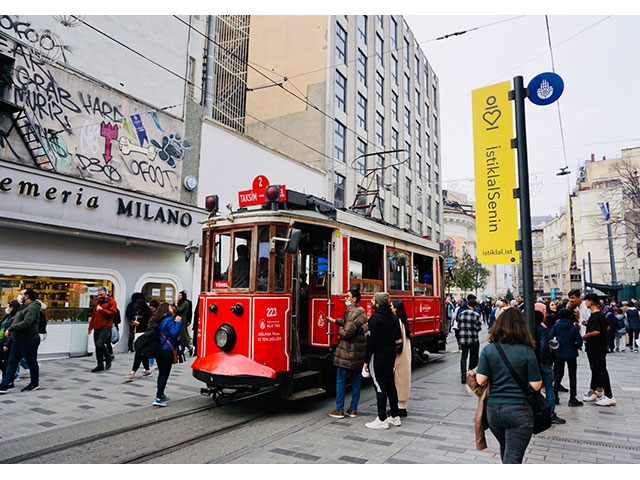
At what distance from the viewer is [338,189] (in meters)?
24.9

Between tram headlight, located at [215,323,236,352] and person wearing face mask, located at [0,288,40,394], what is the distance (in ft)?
12.7

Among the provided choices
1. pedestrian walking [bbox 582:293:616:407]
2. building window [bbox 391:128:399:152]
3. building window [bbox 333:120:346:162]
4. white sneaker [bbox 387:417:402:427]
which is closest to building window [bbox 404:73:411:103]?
building window [bbox 391:128:399:152]

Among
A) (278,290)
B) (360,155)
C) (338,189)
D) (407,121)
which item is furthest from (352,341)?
(407,121)

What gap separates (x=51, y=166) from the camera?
11.5 metres

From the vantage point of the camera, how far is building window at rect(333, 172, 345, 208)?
955 inches

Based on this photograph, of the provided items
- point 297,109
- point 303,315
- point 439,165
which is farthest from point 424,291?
point 439,165

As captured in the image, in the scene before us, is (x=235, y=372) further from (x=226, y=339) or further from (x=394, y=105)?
(x=394, y=105)

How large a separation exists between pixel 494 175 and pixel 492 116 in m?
0.86

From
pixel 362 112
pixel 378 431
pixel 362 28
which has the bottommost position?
pixel 378 431

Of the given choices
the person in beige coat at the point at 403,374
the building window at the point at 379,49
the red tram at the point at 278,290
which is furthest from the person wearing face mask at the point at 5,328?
the building window at the point at 379,49

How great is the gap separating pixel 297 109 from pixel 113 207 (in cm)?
1440

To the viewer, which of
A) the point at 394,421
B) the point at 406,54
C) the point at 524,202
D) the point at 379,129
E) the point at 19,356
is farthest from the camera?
the point at 406,54

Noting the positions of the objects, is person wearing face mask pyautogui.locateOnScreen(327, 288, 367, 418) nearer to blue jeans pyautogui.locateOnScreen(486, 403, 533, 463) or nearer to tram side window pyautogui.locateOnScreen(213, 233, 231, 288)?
tram side window pyautogui.locateOnScreen(213, 233, 231, 288)

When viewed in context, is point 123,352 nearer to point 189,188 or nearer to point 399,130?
point 189,188
